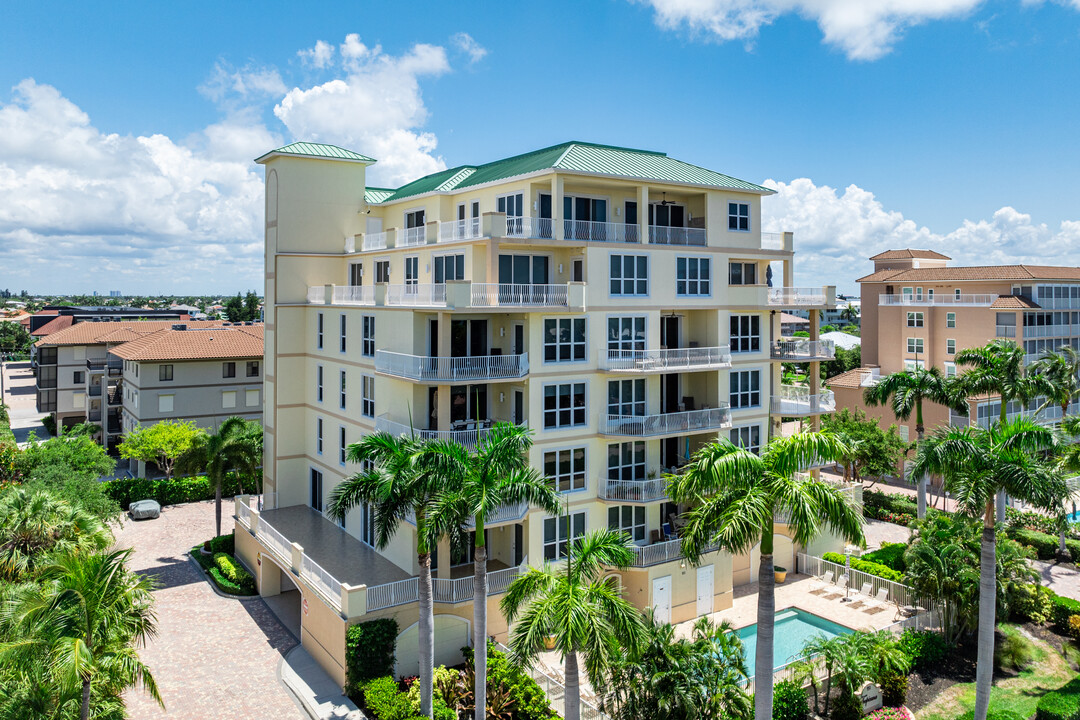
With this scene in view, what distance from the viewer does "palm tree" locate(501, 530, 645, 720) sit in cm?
1631

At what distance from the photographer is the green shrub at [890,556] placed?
101ft

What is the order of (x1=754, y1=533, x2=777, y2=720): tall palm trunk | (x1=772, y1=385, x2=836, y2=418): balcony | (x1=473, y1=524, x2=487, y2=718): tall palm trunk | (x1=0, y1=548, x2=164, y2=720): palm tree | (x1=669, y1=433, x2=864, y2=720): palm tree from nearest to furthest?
1. (x1=0, y1=548, x2=164, y2=720): palm tree
2. (x1=669, y1=433, x2=864, y2=720): palm tree
3. (x1=754, y1=533, x2=777, y2=720): tall palm trunk
4. (x1=473, y1=524, x2=487, y2=718): tall palm trunk
5. (x1=772, y1=385, x2=836, y2=418): balcony

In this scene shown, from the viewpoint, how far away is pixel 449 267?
94.2ft

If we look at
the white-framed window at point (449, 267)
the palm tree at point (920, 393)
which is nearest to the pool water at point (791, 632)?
the palm tree at point (920, 393)

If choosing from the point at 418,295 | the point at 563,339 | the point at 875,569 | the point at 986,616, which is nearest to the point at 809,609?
the point at 875,569

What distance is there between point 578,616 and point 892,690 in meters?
12.3

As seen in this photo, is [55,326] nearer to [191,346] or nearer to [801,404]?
[191,346]

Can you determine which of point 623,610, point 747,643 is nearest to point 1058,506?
point 747,643

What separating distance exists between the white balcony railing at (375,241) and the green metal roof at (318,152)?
14.8ft

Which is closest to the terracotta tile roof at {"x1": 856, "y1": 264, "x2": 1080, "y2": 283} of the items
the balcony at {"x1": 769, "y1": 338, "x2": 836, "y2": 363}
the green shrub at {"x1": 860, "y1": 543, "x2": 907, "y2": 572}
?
the balcony at {"x1": 769, "y1": 338, "x2": 836, "y2": 363}

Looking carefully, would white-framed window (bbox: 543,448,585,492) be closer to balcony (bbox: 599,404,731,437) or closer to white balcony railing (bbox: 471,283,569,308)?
balcony (bbox: 599,404,731,437)

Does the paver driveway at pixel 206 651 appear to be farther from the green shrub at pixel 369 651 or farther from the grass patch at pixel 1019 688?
the grass patch at pixel 1019 688

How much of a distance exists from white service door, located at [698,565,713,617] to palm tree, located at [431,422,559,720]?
11884 millimetres

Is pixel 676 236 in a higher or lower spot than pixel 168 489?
higher
